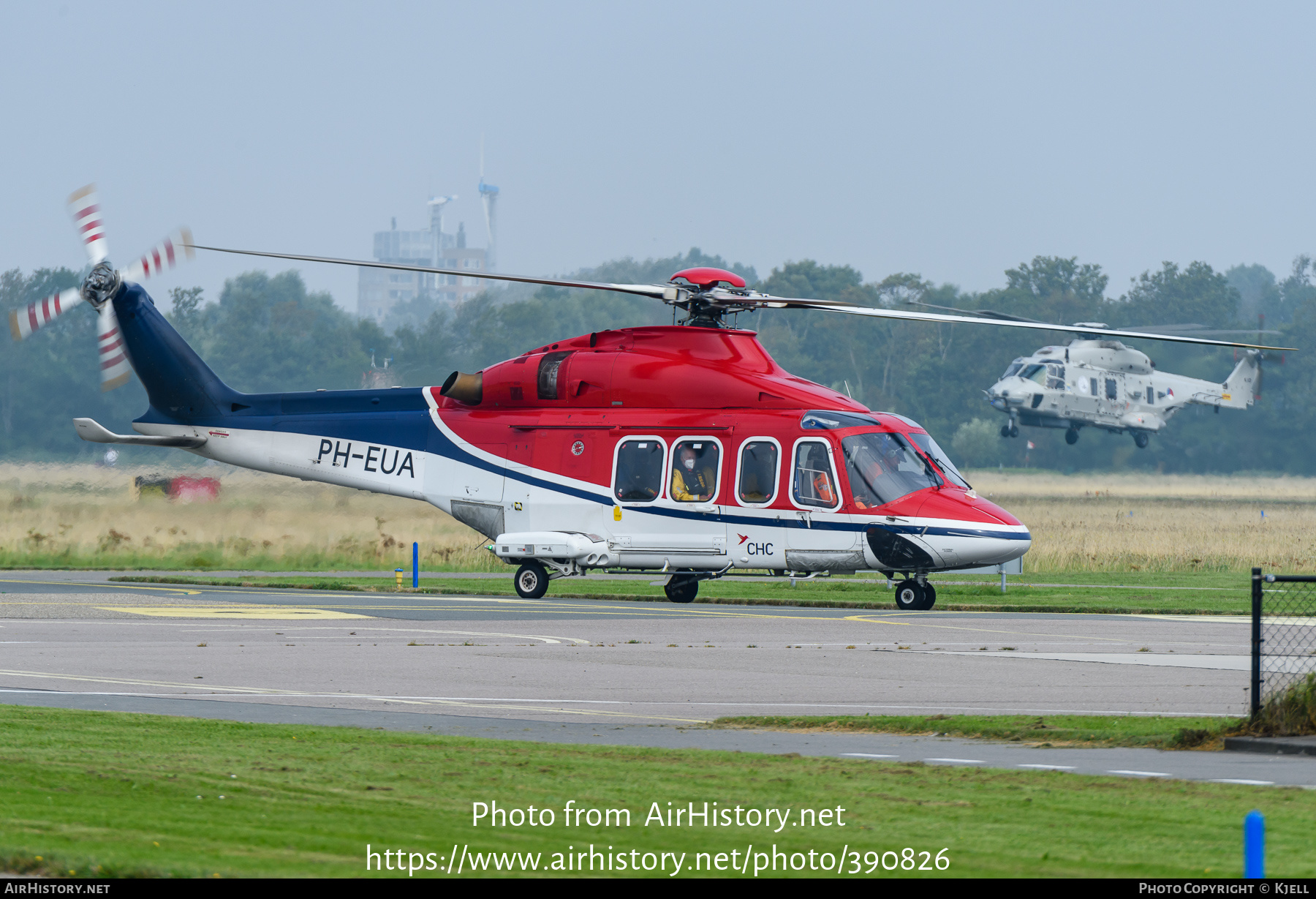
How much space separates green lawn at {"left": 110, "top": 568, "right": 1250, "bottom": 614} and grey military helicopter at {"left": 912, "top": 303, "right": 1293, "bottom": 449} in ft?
119

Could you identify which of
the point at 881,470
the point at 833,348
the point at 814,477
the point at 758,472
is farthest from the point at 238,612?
the point at 833,348

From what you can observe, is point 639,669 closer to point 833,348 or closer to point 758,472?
point 758,472

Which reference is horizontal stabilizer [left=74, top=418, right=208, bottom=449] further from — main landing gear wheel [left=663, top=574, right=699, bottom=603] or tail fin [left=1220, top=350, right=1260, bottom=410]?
tail fin [left=1220, top=350, right=1260, bottom=410]

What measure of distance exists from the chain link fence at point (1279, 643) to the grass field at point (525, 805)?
2551mm

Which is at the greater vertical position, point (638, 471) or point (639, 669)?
point (638, 471)

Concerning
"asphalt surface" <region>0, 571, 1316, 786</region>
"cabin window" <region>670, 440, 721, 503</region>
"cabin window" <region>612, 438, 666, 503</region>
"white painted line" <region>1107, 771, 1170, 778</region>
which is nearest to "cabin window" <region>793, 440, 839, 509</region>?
"cabin window" <region>670, 440, 721, 503</region>

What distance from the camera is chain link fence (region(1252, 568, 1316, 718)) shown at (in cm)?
1312

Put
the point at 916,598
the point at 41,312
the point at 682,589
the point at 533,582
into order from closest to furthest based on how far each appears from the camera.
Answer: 1. the point at 916,598
2. the point at 533,582
3. the point at 682,589
4. the point at 41,312

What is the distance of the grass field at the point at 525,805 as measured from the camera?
834 centimetres

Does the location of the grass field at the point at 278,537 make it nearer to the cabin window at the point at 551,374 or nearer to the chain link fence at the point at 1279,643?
the chain link fence at the point at 1279,643

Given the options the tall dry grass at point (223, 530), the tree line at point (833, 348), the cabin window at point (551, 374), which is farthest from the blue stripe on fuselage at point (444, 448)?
the tree line at point (833, 348)

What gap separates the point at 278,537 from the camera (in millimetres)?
43750

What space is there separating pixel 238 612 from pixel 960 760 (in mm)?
17483
